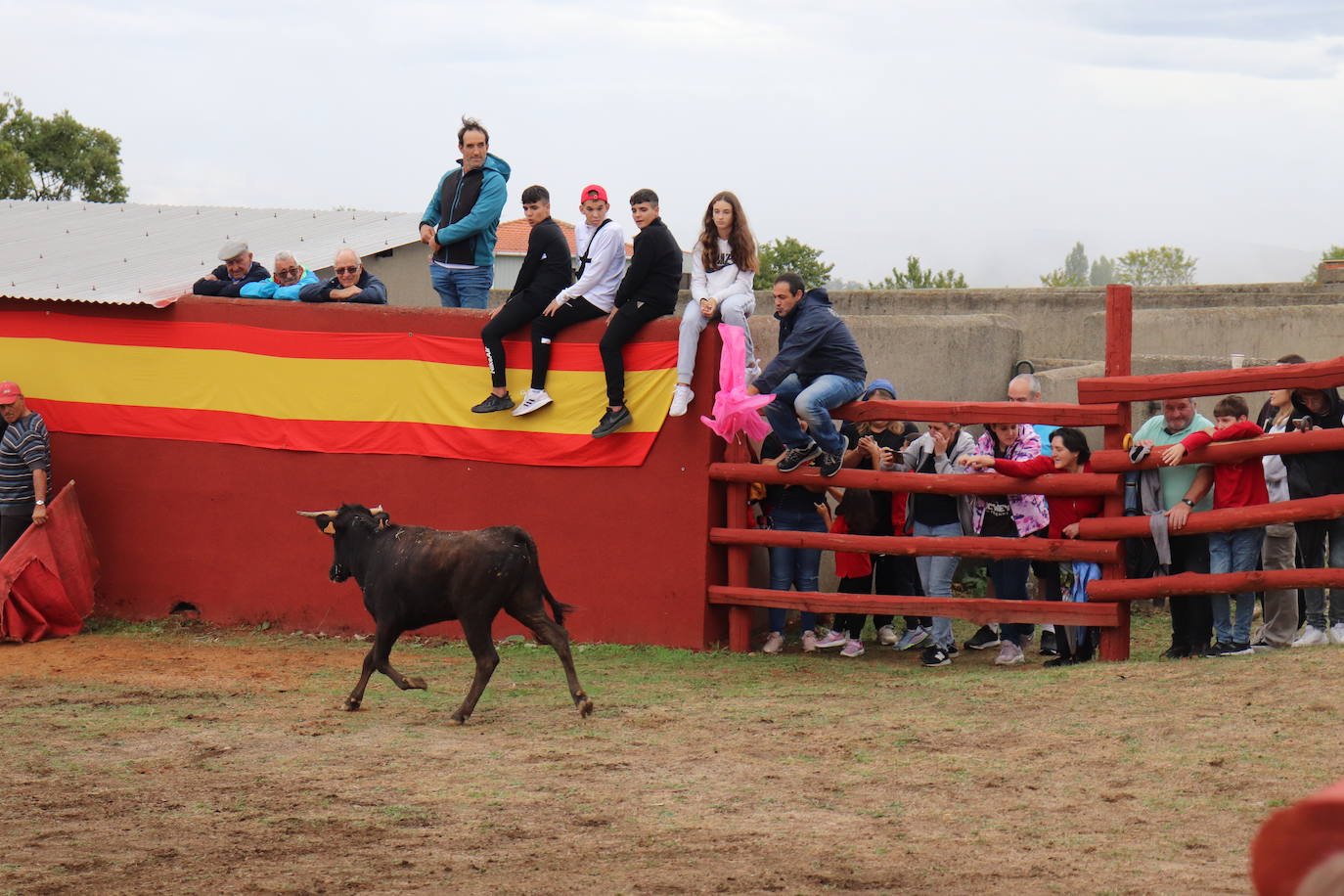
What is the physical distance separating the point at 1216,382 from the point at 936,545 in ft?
6.89

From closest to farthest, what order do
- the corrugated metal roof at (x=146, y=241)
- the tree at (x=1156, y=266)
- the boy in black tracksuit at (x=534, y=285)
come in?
the boy in black tracksuit at (x=534, y=285) → the corrugated metal roof at (x=146, y=241) → the tree at (x=1156, y=266)

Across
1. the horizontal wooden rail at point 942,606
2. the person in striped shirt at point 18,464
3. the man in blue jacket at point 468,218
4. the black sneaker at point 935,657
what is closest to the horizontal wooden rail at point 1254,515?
the horizontal wooden rail at point 942,606

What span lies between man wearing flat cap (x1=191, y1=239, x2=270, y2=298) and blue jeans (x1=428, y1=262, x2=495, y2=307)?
1784mm

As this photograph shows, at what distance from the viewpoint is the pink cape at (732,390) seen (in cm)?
1059

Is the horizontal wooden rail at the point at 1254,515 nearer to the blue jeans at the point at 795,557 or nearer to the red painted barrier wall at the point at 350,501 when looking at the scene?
the blue jeans at the point at 795,557

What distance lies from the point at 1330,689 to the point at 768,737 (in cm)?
295

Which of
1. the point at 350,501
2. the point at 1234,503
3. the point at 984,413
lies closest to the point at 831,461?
the point at 984,413

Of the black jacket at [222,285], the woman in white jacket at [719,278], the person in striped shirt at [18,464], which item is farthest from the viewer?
the black jacket at [222,285]

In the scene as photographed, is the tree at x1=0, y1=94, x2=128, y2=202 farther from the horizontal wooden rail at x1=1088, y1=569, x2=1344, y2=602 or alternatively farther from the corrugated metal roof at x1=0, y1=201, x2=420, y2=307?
the horizontal wooden rail at x1=1088, y1=569, x2=1344, y2=602

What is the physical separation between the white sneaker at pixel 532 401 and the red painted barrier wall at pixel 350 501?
110 mm

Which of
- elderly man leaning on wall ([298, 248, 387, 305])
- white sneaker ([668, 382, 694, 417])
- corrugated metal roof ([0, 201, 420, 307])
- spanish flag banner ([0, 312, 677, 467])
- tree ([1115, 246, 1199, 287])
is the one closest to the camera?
white sneaker ([668, 382, 694, 417])

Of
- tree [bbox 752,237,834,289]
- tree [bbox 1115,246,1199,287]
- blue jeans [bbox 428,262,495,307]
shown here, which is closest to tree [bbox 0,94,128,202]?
tree [bbox 752,237,834,289]

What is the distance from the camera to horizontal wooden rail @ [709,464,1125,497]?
9984 millimetres

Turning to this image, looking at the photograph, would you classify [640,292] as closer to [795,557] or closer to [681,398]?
[681,398]
